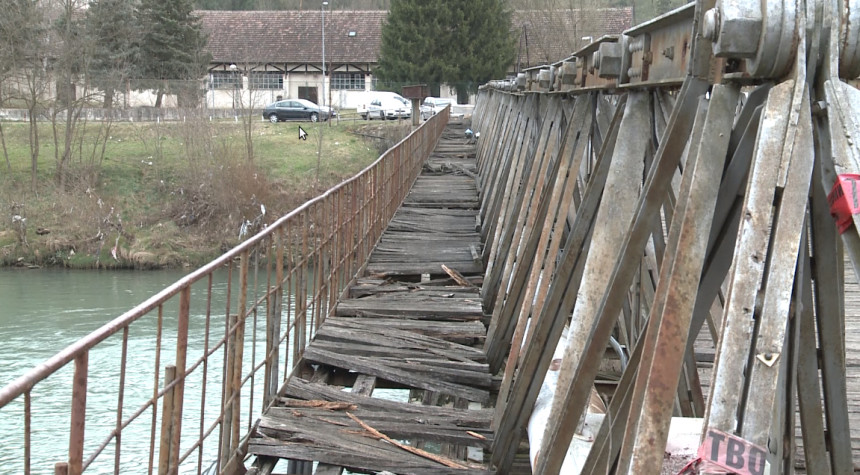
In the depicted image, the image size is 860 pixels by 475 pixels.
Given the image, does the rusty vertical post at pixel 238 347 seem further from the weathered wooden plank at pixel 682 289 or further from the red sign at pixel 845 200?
the red sign at pixel 845 200

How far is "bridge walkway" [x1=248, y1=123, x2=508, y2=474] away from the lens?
16.6ft

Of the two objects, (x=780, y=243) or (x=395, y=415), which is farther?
(x=395, y=415)

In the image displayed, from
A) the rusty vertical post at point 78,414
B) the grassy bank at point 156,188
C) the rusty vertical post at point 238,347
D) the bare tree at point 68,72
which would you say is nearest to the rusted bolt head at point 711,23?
the rusty vertical post at point 78,414

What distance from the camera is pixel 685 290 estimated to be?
8.04ft

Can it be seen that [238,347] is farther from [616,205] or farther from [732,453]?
[732,453]

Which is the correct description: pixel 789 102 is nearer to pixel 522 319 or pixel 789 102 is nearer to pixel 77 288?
pixel 522 319

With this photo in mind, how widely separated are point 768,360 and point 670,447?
65.8 inches

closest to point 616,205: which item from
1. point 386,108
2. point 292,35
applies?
point 386,108

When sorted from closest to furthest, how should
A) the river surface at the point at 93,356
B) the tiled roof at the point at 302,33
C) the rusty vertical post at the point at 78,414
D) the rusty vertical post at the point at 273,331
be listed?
1. the rusty vertical post at the point at 78,414
2. the rusty vertical post at the point at 273,331
3. the river surface at the point at 93,356
4. the tiled roof at the point at 302,33

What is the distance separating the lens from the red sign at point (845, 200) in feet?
6.43

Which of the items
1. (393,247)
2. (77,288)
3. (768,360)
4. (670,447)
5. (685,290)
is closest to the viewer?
(768,360)

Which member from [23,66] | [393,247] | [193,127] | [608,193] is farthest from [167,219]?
[608,193]

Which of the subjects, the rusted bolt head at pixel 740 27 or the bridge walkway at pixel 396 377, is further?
the bridge walkway at pixel 396 377

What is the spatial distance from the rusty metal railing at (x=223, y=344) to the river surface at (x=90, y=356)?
0.06 meters
